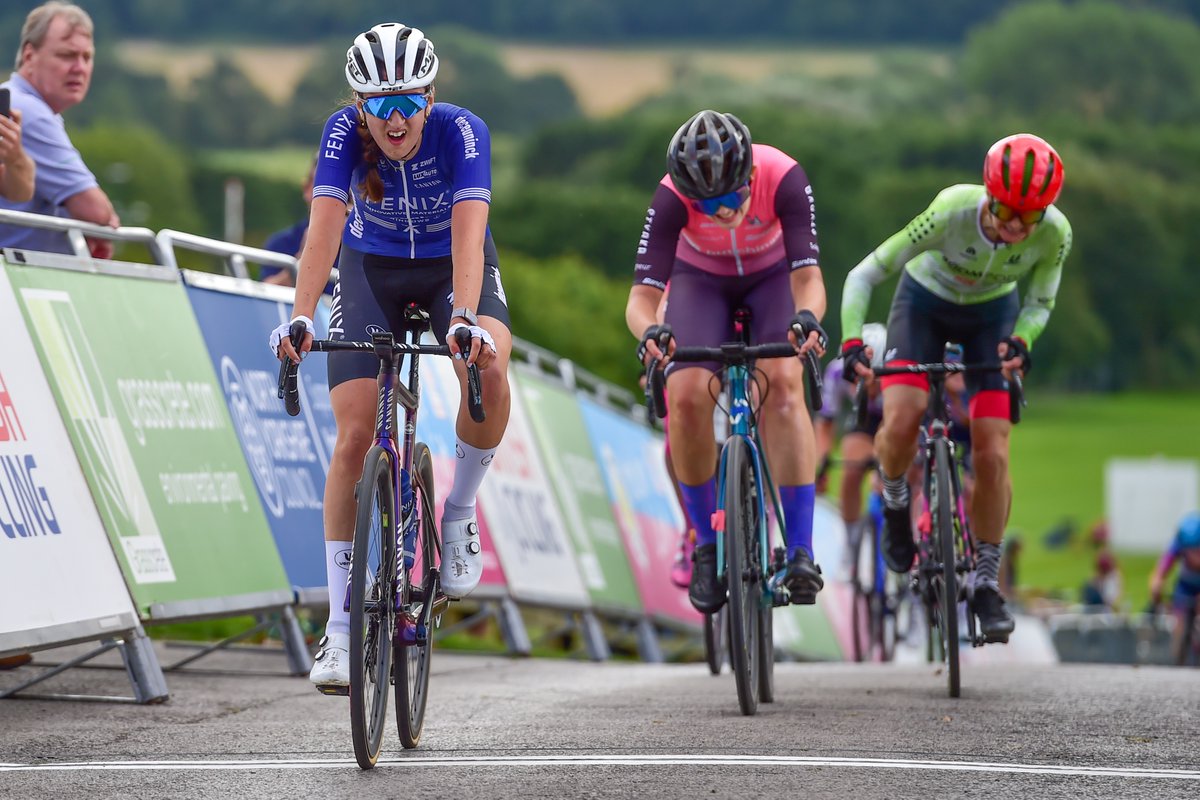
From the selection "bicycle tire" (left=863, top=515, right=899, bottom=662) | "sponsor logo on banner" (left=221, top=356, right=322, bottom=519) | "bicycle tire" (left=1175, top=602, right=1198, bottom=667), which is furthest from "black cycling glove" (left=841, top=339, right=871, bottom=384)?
"bicycle tire" (left=1175, top=602, right=1198, bottom=667)

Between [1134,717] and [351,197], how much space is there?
359 cm

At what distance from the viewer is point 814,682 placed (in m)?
9.73

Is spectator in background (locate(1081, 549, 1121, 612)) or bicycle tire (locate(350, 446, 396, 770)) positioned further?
spectator in background (locate(1081, 549, 1121, 612))

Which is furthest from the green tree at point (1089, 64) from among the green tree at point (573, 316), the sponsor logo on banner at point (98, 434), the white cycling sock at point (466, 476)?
the white cycling sock at point (466, 476)

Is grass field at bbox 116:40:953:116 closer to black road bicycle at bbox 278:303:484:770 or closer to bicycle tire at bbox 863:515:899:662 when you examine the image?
bicycle tire at bbox 863:515:899:662

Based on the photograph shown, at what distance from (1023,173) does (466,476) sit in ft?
10.0

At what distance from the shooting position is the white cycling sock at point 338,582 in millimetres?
6199

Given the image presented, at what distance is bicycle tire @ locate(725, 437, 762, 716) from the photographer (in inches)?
291

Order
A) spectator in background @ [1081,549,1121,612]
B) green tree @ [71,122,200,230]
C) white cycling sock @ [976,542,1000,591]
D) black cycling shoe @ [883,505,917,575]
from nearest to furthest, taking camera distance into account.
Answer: white cycling sock @ [976,542,1000,591] < black cycling shoe @ [883,505,917,575] < spectator in background @ [1081,549,1121,612] < green tree @ [71,122,200,230]

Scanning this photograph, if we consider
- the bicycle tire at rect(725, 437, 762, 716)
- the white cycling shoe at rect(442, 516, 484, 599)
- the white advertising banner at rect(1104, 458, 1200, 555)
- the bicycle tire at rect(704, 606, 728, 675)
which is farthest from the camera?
the white advertising banner at rect(1104, 458, 1200, 555)

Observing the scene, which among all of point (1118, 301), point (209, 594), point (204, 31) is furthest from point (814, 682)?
point (204, 31)

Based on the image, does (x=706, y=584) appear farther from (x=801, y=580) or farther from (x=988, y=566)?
(x=988, y=566)

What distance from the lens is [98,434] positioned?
8078 mm

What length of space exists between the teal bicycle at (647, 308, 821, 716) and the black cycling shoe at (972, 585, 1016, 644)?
135 centimetres
